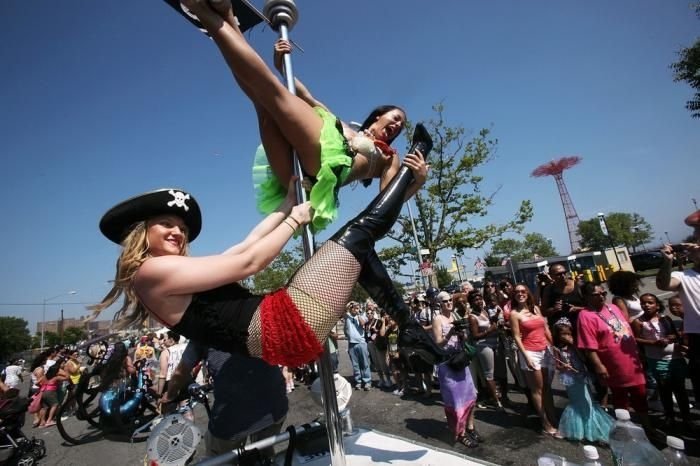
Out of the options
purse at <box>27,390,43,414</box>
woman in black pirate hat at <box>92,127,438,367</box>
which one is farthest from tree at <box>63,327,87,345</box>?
woman in black pirate hat at <box>92,127,438,367</box>

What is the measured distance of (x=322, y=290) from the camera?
58.2 inches

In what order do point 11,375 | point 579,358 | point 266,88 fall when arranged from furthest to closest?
point 11,375, point 579,358, point 266,88

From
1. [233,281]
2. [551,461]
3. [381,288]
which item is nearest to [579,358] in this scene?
[551,461]

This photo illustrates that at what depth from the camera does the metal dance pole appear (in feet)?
5.65

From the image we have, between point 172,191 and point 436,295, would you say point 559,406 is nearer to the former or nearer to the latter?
point 436,295

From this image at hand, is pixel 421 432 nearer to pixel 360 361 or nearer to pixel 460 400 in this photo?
pixel 460 400

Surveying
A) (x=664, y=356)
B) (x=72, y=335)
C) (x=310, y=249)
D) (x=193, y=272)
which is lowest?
(x=664, y=356)

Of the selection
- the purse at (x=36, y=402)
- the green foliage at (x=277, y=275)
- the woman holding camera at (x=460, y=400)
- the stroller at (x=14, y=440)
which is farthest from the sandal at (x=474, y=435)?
the green foliage at (x=277, y=275)

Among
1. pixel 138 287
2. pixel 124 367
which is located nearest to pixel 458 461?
pixel 138 287

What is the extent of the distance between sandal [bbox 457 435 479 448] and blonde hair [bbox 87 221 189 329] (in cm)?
447

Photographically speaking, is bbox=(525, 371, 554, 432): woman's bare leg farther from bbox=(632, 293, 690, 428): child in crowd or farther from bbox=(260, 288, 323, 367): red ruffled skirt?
bbox=(260, 288, 323, 367): red ruffled skirt

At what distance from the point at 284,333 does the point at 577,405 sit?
180 inches

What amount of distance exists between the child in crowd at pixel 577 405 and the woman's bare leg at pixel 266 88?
14.6 ft

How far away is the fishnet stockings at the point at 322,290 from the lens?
1.45 metres
